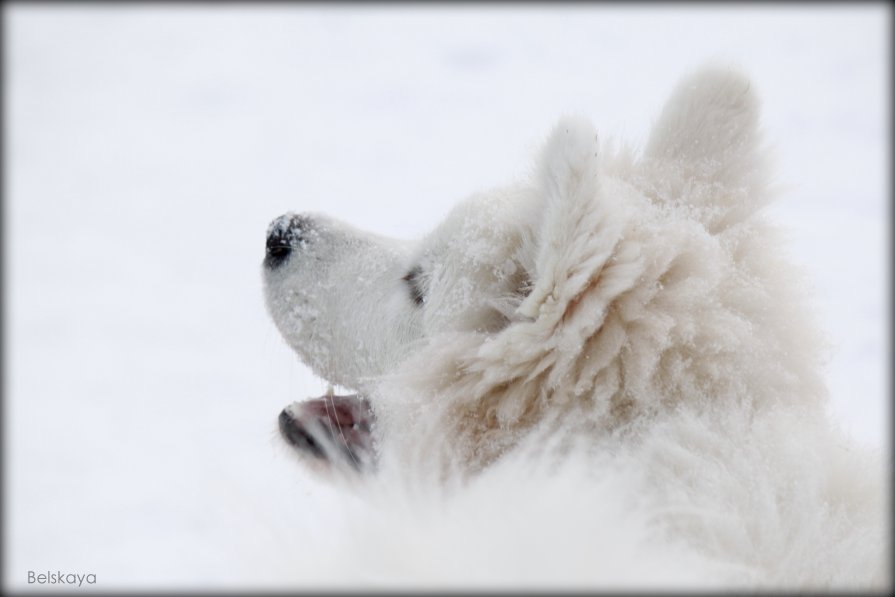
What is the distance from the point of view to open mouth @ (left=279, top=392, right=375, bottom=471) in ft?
9.48

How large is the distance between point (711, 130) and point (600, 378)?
3.61 ft

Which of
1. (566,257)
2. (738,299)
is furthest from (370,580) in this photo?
(738,299)

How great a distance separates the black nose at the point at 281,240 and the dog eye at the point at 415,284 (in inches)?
22.5

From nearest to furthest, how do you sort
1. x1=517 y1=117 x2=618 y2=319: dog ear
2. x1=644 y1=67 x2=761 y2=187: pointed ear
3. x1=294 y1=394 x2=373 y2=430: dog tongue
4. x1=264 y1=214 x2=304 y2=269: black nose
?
x1=517 y1=117 x2=618 y2=319: dog ear, x1=644 y1=67 x2=761 y2=187: pointed ear, x1=294 y1=394 x2=373 y2=430: dog tongue, x1=264 y1=214 x2=304 y2=269: black nose

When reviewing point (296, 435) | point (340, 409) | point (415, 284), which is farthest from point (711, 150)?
point (296, 435)

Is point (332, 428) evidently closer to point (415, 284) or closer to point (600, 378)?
point (415, 284)

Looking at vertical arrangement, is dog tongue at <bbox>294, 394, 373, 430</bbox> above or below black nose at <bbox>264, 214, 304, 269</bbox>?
below

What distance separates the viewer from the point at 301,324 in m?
3.25

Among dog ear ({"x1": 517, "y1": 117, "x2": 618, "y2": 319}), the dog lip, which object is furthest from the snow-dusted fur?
the dog lip

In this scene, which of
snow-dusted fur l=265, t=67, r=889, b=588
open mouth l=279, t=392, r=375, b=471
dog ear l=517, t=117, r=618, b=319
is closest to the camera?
snow-dusted fur l=265, t=67, r=889, b=588

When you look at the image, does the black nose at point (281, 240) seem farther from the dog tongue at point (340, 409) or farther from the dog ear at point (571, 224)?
the dog ear at point (571, 224)

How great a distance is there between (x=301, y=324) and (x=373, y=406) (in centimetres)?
56

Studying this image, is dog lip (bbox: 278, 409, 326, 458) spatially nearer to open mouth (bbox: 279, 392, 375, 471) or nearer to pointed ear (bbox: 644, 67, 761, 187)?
open mouth (bbox: 279, 392, 375, 471)

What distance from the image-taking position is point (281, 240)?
11.3 ft
